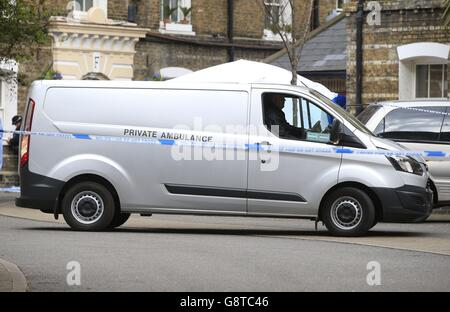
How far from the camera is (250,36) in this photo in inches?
1528

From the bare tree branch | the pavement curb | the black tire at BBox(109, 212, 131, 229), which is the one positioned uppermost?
the bare tree branch

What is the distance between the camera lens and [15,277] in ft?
37.3

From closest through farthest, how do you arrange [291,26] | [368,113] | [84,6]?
[368,113], [291,26], [84,6]

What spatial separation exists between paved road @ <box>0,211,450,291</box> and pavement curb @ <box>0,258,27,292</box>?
3.9 inches

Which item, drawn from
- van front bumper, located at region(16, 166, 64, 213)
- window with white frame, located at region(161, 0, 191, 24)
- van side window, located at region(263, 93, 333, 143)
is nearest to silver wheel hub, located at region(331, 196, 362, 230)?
van side window, located at region(263, 93, 333, 143)

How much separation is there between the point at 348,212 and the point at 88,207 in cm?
334

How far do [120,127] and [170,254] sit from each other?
321 centimetres

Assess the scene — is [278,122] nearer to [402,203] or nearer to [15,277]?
[402,203]

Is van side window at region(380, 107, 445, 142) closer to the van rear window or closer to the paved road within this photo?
the van rear window

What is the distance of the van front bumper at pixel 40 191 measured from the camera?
1636 centimetres

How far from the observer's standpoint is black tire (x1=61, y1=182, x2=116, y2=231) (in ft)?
53.3

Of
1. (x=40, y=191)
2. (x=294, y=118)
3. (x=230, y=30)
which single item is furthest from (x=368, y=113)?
(x=230, y=30)

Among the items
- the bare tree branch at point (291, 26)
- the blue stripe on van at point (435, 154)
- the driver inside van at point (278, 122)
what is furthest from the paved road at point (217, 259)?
the bare tree branch at point (291, 26)

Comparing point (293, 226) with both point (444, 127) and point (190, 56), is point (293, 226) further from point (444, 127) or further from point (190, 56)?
point (190, 56)
